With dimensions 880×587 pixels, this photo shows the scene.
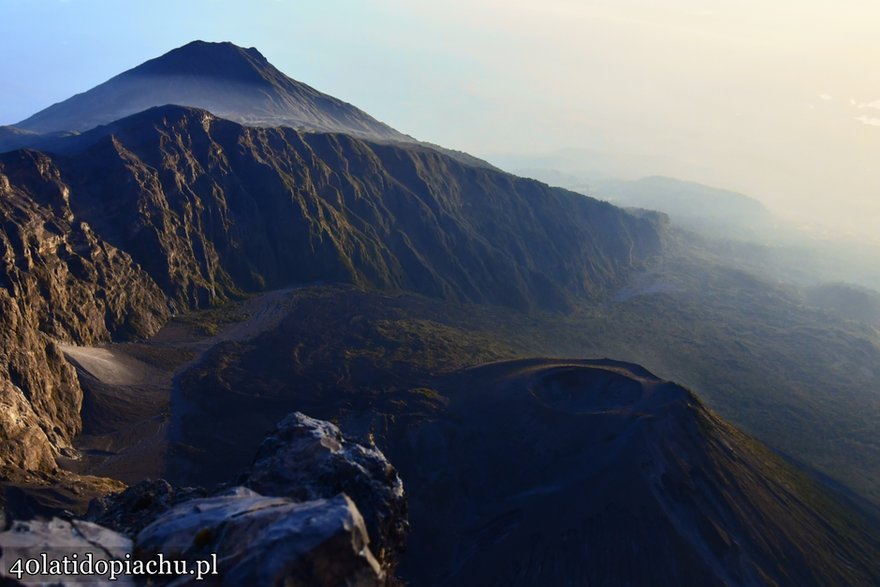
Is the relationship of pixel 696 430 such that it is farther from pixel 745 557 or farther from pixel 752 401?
pixel 752 401

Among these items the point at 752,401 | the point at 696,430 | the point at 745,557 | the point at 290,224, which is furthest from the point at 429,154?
the point at 745,557

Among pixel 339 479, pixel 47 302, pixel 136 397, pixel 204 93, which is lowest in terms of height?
pixel 136 397

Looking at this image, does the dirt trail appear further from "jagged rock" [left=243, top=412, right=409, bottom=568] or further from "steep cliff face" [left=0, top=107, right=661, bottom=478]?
"jagged rock" [left=243, top=412, right=409, bottom=568]

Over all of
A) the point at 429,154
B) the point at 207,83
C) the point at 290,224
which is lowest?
the point at 290,224

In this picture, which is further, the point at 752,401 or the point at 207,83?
the point at 207,83

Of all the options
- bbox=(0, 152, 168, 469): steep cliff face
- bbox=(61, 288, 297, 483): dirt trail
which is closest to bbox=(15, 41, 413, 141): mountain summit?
bbox=(0, 152, 168, 469): steep cliff face

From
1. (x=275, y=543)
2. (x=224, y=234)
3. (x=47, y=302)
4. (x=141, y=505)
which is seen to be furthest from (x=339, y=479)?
(x=224, y=234)

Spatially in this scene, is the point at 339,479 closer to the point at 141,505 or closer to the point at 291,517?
the point at 291,517
